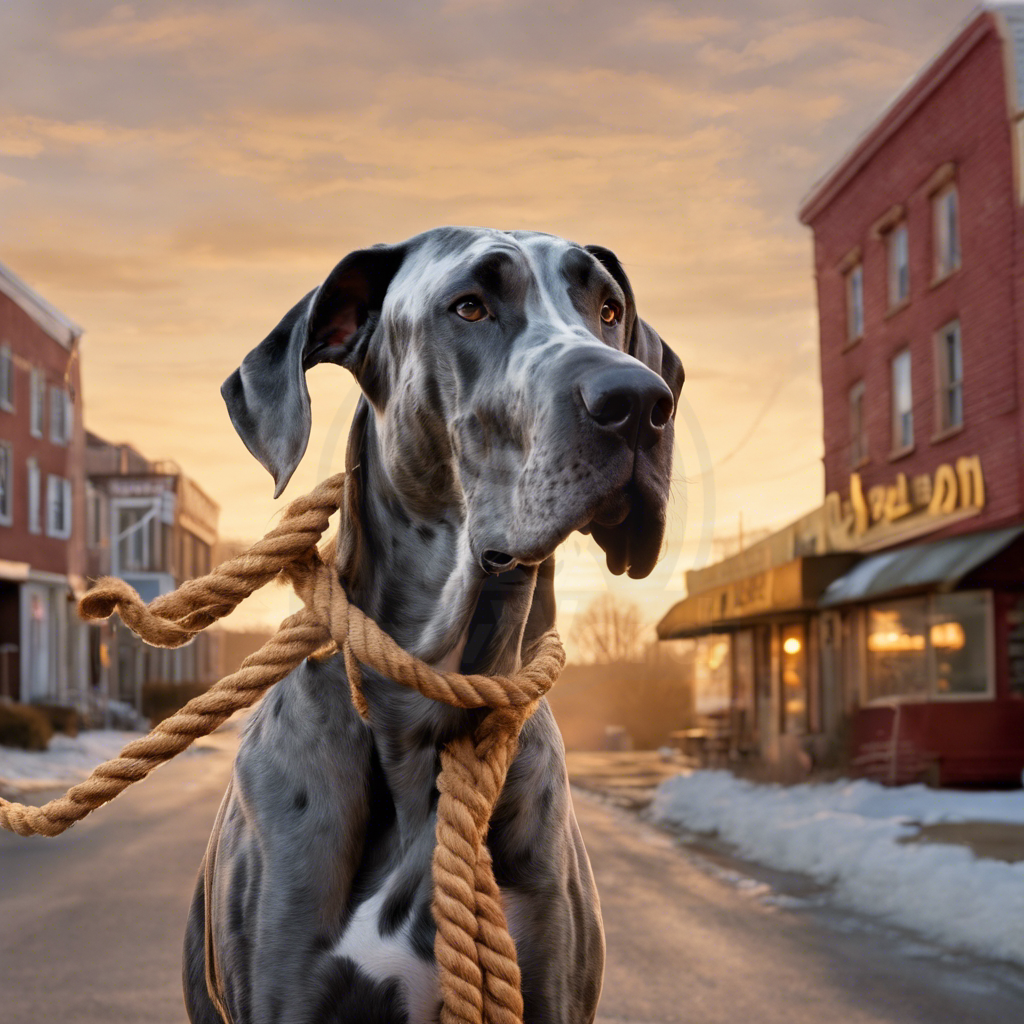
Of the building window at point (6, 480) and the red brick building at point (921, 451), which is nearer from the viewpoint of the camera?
the red brick building at point (921, 451)

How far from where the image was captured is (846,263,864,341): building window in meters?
21.2

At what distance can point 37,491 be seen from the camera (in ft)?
92.5

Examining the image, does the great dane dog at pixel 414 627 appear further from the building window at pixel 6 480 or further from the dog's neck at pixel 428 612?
the building window at pixel 6 480

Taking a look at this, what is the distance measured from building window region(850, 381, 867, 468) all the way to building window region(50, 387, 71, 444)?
17543mm

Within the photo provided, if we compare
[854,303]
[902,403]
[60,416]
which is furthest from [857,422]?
[60,416]

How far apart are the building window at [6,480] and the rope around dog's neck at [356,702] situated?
25.7 meters

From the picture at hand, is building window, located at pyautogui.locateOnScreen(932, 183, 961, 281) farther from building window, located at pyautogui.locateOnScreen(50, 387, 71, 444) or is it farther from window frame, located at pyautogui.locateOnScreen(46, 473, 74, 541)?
window frame, located at pyautogui.locateOnScreen(46, 473, 74, 541)

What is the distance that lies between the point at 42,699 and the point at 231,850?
92.1 ft

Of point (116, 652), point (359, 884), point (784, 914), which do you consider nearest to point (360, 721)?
point (359, 884)

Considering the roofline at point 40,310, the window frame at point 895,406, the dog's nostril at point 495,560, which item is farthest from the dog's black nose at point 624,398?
the roofline at point 40,310

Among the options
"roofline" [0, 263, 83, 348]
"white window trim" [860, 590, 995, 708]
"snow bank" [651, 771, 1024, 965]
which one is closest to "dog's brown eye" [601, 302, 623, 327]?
"snow bank" [651, 771, 1024, 965]

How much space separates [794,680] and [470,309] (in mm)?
Result: 22812

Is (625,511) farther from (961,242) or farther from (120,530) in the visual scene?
(120,530)

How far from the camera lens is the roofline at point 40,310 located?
981 inches
